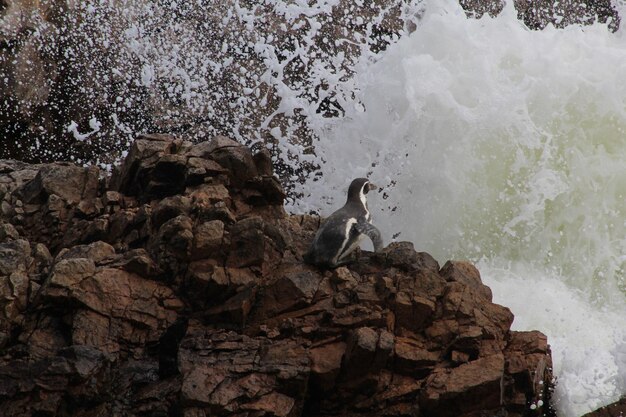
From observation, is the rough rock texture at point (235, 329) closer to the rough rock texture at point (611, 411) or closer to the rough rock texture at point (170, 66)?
the rough rock texture at point (611, 411)

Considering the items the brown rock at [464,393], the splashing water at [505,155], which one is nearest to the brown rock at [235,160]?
the splashing water at [505,155]

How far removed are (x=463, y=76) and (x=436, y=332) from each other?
17.6 ft

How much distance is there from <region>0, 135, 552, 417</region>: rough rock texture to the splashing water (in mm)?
2729

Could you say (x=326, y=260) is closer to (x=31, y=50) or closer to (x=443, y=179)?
(x=443, y=179)

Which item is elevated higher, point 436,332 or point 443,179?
point 443,179

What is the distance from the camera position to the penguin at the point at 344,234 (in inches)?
302

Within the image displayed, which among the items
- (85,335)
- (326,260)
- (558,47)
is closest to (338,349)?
(326,260)

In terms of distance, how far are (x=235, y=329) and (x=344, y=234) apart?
4.73 ft

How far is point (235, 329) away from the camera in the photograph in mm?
7125

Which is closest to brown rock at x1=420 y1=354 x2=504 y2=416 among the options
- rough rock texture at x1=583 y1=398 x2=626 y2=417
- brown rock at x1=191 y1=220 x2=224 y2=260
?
rough rock texture at x1=583 y1=398 x2=626 y2=417

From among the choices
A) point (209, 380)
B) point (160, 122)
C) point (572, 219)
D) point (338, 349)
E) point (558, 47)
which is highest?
point (558, 47)

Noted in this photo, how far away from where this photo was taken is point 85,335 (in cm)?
680

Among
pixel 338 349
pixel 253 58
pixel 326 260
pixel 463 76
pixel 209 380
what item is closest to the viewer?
pixel 209 380

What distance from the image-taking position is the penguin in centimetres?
766
